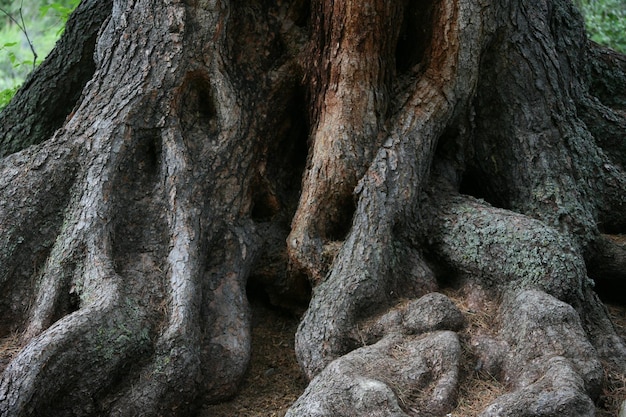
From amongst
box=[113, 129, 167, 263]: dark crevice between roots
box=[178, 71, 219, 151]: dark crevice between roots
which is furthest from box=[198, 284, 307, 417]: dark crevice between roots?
box=[178, 71, 219, 151]: dark crevice between roots

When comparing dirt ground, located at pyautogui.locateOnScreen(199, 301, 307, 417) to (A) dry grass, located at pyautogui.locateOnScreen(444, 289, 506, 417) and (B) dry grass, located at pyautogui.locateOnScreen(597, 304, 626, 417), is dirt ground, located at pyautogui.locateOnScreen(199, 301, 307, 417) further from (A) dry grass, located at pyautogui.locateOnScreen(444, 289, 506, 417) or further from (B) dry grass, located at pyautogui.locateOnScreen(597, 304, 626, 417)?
(B) dry grass, located at pyautogui.locateOnScreen(597, 304, 626, 417)

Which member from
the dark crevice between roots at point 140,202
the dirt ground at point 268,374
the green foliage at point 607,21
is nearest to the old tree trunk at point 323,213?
the dark crevice between roots at point 140,202

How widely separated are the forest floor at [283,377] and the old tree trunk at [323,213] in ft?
0.20

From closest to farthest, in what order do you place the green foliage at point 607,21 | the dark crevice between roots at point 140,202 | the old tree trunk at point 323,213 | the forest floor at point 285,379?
the forest floor at point 285,379
the old tree trunk at point 323,213
the dark crevice between roots at point 140,202
the green foliage at point 607,21

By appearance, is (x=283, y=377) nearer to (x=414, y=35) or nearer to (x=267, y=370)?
(x=267, y=370)

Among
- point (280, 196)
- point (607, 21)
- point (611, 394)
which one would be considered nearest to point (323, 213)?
point (280, 196)

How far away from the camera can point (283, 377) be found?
15.4 feet

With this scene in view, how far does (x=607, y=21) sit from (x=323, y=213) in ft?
22.4

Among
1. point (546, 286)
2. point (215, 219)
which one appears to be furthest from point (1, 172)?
point (546, 286)

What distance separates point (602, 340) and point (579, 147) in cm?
169

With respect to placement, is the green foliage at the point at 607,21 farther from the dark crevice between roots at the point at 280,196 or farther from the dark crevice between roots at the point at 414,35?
the dark crevice between roots at the point at 280,196

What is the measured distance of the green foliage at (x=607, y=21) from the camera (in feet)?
30.7

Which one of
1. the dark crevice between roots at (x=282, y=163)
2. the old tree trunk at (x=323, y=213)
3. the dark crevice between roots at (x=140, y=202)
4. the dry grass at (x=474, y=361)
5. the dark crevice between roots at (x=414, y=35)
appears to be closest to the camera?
the dry grass at (x=474, y=361)

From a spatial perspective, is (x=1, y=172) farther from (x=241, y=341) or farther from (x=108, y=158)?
(x=241, y=341)
